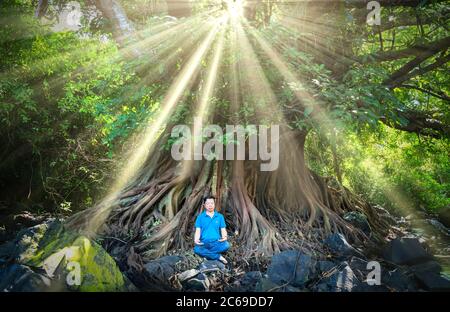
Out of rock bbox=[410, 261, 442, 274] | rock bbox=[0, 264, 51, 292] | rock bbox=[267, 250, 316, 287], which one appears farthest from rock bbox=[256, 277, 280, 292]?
rock bbox=[0, 264, 51, 292]

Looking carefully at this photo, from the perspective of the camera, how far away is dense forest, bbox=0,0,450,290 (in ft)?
19.0

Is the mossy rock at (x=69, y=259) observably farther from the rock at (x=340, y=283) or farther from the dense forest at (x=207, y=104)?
the rock at (x=340, y=283)

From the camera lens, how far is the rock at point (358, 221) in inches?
320

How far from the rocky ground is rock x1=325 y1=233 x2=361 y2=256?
0.02m

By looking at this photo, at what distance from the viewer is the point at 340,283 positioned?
4445mm

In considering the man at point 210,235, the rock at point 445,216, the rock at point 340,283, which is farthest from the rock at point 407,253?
the rock at point 445,216

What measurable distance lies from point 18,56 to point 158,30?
13.7 feet

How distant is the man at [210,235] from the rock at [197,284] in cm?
69

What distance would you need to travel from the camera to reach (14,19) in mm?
7754

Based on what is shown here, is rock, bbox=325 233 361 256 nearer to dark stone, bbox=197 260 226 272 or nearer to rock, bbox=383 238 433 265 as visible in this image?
rock, bbox=383 238 433 265

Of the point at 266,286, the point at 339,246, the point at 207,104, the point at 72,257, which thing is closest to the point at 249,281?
the point at 266,286

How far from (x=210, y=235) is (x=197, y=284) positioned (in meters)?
0.89
